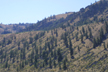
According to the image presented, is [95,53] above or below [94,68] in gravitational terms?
above

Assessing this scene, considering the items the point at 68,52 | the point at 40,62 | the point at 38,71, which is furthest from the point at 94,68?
the point at 40,62

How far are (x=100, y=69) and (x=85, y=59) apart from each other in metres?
18.6

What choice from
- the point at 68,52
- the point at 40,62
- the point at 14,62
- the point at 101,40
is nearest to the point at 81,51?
the point at 68,52

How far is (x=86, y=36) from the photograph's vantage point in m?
124

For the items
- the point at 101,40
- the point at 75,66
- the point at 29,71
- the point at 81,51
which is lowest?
the point at 29,71

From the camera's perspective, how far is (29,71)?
101188 millimetres

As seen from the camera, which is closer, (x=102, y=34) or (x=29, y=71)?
(x=29, y=71)

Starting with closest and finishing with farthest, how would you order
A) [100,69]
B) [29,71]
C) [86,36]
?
[100,69] → [29,71] → [86,36]

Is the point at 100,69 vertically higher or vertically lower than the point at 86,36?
lower

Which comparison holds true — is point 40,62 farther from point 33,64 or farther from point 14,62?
point 14,62

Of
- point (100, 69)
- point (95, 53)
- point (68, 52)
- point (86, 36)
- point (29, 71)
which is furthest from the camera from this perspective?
point (86, 36)

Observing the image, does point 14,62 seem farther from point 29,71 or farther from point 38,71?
point 38,71

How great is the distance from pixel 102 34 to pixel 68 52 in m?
39.8

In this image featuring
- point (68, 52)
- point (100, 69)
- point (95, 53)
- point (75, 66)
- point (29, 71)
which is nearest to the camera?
point (100, 69)
